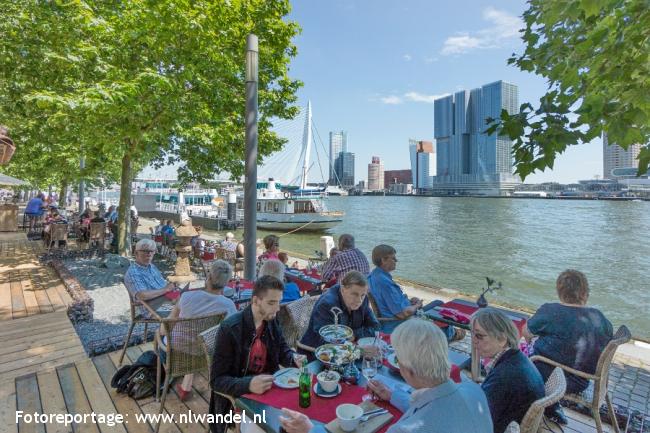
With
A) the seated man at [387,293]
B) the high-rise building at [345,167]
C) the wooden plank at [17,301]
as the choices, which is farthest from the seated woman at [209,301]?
the high-rise building at [345,167]

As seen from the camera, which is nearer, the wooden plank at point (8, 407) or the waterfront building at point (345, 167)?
the wooden plank at point (8, 407)

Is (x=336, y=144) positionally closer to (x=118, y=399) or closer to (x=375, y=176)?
(x=375, y=176)

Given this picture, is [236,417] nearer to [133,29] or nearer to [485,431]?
[485,431]

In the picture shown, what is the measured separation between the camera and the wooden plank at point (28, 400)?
8.16ft

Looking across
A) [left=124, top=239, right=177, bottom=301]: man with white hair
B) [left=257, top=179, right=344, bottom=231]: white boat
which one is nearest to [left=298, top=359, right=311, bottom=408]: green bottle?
[left=124, top=239, right=177, bottom=301]: man with white hair

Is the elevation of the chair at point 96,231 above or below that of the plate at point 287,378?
above

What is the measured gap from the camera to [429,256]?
Answer: 57.2ft

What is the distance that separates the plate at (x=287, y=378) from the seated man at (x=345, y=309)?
1.97 ft

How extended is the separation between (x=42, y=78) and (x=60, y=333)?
213 inches

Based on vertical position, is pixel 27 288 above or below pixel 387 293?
below

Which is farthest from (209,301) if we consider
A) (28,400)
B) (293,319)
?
(28,400)

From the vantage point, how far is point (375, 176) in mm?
150000

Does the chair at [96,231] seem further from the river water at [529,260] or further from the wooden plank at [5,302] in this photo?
the river water at [529,260]

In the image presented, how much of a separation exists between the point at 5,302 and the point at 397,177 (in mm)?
143274
